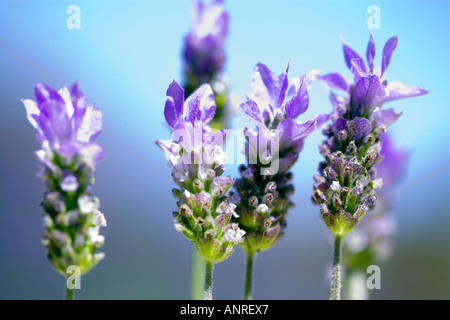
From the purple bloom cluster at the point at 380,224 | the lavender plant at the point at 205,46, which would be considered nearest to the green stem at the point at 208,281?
the lavender plant at the point at 205,46

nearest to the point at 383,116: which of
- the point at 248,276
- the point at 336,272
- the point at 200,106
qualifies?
the point at 336,272

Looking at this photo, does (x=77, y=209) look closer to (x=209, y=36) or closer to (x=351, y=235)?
(x=209, y=36)

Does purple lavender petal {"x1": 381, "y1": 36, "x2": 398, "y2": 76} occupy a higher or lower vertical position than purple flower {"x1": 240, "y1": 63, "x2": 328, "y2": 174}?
higher

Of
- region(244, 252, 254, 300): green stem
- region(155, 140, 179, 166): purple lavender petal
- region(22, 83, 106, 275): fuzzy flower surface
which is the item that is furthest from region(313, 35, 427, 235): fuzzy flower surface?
region(22, 83, 106, 275): fuzzy flower surface

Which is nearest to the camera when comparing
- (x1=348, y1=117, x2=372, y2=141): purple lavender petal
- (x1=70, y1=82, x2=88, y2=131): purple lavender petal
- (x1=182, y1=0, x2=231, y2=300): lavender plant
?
(x1=70, y1=82, x2=88, y2=131): purple lavender petal

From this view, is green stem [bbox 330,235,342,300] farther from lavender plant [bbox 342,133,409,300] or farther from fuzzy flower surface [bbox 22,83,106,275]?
lavender plant [bbox 342,133,409,300]

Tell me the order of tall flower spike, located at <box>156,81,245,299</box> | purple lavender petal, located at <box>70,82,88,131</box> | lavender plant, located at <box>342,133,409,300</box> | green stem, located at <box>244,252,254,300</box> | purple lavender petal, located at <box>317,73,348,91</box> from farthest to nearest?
lavender plant, located at <box>342,133,409,300</box> → purple lavender petal, located at <box>317,73,348,91</box> → green stem, located at <box>244,252,254,300</box> → tall flower spike, located at <box>156,81,245,299</box> → purple lavender petal, located at <box>70,82,88,131</box>
